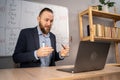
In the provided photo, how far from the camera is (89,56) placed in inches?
43.9

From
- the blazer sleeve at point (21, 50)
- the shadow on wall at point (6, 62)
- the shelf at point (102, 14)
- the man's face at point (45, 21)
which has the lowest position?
the shadow on wall at point (6, 62)

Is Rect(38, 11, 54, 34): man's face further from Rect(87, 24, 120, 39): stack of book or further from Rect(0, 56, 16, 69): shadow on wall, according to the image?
Rect(87, 24, 120, 39): stack of book

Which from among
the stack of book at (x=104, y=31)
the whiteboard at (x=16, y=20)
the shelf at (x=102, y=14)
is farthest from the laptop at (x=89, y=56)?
the shelf at (x=102, y=14)

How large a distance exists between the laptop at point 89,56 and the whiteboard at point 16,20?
124cm

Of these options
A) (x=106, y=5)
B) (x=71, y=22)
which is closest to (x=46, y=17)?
(x=71, y=22)

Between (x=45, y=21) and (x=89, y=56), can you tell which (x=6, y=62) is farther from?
(x=89, y=56)

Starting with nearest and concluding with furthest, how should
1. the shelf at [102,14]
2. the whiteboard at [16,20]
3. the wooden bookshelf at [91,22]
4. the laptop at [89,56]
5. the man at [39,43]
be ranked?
the laptop at [89,56] → the man at [39,43] → the whiteboard at [16,20] → the wooden bookshelf at [91,22] → the shelf at [102,14]

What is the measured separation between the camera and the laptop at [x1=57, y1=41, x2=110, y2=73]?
1.07 meters

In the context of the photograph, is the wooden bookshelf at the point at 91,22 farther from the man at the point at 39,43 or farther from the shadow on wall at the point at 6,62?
the shadow on wall at the point at 6,62

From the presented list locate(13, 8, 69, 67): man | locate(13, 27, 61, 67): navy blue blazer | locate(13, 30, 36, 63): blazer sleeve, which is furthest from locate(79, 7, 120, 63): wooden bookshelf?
locate(13, 30, 36, 63): blazer sleeve

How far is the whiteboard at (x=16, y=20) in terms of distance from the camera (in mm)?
2111

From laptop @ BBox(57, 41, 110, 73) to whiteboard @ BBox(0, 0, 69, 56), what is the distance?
4.07ft

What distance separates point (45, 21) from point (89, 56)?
1.34m

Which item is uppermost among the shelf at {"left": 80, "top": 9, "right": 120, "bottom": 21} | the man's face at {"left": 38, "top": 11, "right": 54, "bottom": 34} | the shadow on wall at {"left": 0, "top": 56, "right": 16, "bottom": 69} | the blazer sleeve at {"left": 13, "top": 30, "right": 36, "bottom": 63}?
the shelf at {"left": 80, "top": 9, "right": 120, "bottom": 21}
